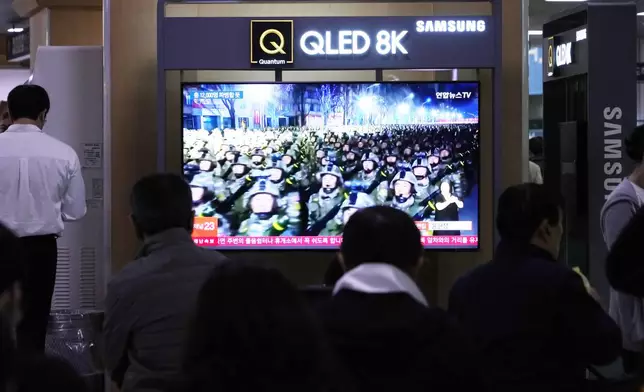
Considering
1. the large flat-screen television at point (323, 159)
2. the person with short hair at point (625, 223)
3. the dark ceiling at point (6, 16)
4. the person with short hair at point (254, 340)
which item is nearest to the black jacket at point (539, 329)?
the person with short hair at point (254, 340)

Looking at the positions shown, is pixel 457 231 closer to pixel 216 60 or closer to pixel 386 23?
pixel 386 23

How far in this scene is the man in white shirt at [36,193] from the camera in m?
5.31

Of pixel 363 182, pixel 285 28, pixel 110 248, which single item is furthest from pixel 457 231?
pixel 110 248

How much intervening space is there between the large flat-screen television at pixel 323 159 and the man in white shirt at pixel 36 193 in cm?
65

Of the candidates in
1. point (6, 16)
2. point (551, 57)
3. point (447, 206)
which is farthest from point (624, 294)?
point (6, 16)

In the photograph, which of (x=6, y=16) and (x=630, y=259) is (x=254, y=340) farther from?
(x=6, y=16)

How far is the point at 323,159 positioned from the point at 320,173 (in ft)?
0.25

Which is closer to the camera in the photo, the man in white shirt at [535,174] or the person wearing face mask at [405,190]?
the person wearing face mask at [405,190]

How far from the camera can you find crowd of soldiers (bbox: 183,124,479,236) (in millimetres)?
5555

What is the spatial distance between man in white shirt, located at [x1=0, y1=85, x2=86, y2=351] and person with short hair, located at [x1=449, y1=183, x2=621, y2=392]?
3037 millimetres

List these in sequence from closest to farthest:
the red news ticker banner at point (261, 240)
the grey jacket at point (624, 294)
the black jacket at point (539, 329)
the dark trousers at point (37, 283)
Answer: the black jacket at point (539, 329) → the grey jacket at point (624, 294) → the dark trousers at point (37, 283) → the red news ticker banner at point (261, 240)

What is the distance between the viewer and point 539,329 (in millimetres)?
2781

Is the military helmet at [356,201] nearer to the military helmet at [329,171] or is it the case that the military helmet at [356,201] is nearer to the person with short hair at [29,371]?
the military helmet at [329,171]

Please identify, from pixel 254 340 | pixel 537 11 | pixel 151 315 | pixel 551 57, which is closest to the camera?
pixel 254 340
